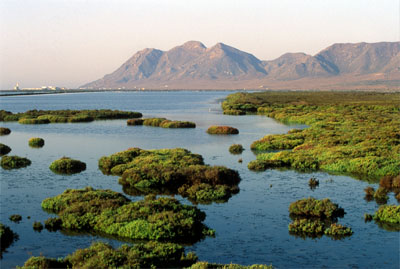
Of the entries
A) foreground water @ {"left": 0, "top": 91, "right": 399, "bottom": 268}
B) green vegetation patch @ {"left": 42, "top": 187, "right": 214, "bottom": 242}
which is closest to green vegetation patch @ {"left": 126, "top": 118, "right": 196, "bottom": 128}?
foreground water @ {"left": 0, "top": 91, "right": 399, "bottom": 268}

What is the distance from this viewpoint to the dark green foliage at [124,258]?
68.9 ft

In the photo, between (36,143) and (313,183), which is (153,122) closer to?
(36,143)

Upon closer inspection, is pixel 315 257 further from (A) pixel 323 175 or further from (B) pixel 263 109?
(B) pixel 263 109

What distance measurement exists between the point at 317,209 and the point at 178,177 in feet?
42.3

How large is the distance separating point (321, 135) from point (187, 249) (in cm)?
4282

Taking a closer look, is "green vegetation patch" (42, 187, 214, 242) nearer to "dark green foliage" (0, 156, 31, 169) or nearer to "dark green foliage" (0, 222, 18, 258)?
A: "dark green foliage" (0, 222, 18, 258)

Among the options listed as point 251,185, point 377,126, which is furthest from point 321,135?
point 251,185

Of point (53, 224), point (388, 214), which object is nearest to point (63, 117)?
point (53, 224)

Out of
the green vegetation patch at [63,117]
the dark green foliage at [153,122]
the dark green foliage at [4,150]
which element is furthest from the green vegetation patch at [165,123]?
the dark green foliage at [4,150]

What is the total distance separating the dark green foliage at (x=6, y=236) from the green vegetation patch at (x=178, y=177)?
469 inches

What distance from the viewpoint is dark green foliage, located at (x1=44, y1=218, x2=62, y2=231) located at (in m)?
28.0

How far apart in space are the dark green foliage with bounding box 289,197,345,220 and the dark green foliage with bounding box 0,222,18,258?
17049 mm

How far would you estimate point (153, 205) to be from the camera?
29547 mm

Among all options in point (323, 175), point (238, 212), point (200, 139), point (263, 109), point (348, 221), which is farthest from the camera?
point (263, 109)
